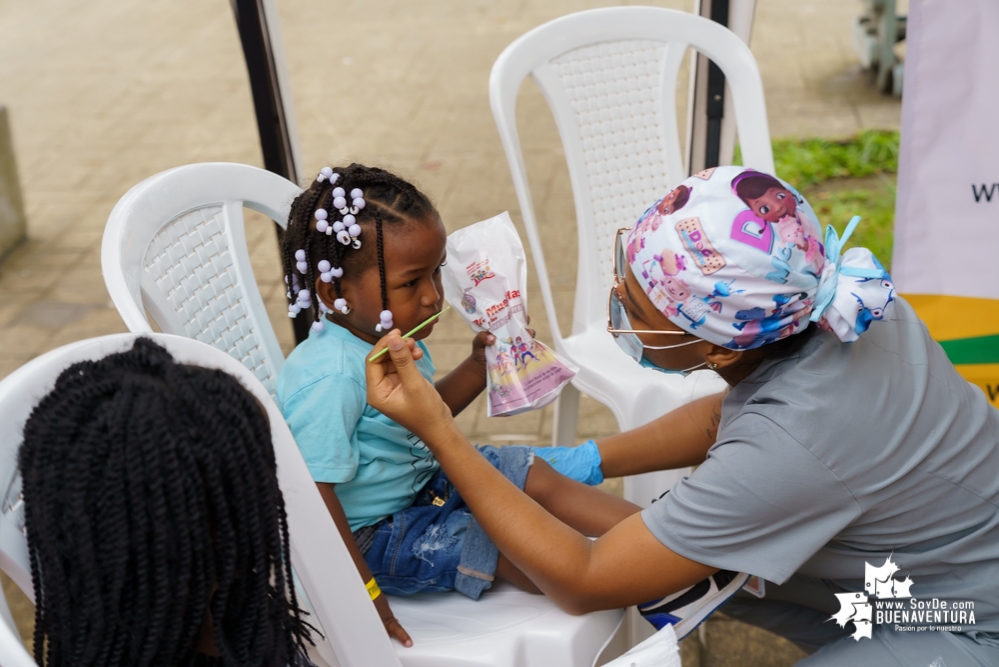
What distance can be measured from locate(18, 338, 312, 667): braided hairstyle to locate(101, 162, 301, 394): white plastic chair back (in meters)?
0.44

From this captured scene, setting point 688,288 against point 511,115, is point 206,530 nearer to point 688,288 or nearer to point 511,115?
point 688,288

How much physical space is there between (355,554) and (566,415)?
3.41ft

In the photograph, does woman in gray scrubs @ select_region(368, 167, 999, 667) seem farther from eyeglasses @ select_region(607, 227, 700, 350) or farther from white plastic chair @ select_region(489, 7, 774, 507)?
white plastic chair @ select_region(489, 7, 774, 507)

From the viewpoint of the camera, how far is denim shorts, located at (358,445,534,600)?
5.48 feet

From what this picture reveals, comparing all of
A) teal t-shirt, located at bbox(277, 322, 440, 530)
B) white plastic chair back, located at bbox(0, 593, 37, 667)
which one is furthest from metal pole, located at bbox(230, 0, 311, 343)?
white plastic chair back, located at bbox(0, 593, 37, 667)

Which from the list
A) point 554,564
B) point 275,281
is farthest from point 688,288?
point 275,281

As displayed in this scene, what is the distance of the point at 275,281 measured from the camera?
424 centimetres

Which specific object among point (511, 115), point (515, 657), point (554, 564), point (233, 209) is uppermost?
point (511, 115)

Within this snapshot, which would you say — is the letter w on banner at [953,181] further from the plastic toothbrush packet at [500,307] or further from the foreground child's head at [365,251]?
the foreground child's head at [365,251]

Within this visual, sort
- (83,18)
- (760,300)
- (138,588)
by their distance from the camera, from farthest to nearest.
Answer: (83,18) → (760,300) → (138,588)

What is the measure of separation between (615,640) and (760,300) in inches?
30.1

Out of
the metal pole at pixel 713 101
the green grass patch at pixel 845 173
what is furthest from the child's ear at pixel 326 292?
the green grass patch at pixel 845 173

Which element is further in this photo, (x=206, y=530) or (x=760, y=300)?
(x=760, y=300)

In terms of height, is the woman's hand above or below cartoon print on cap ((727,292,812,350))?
below
